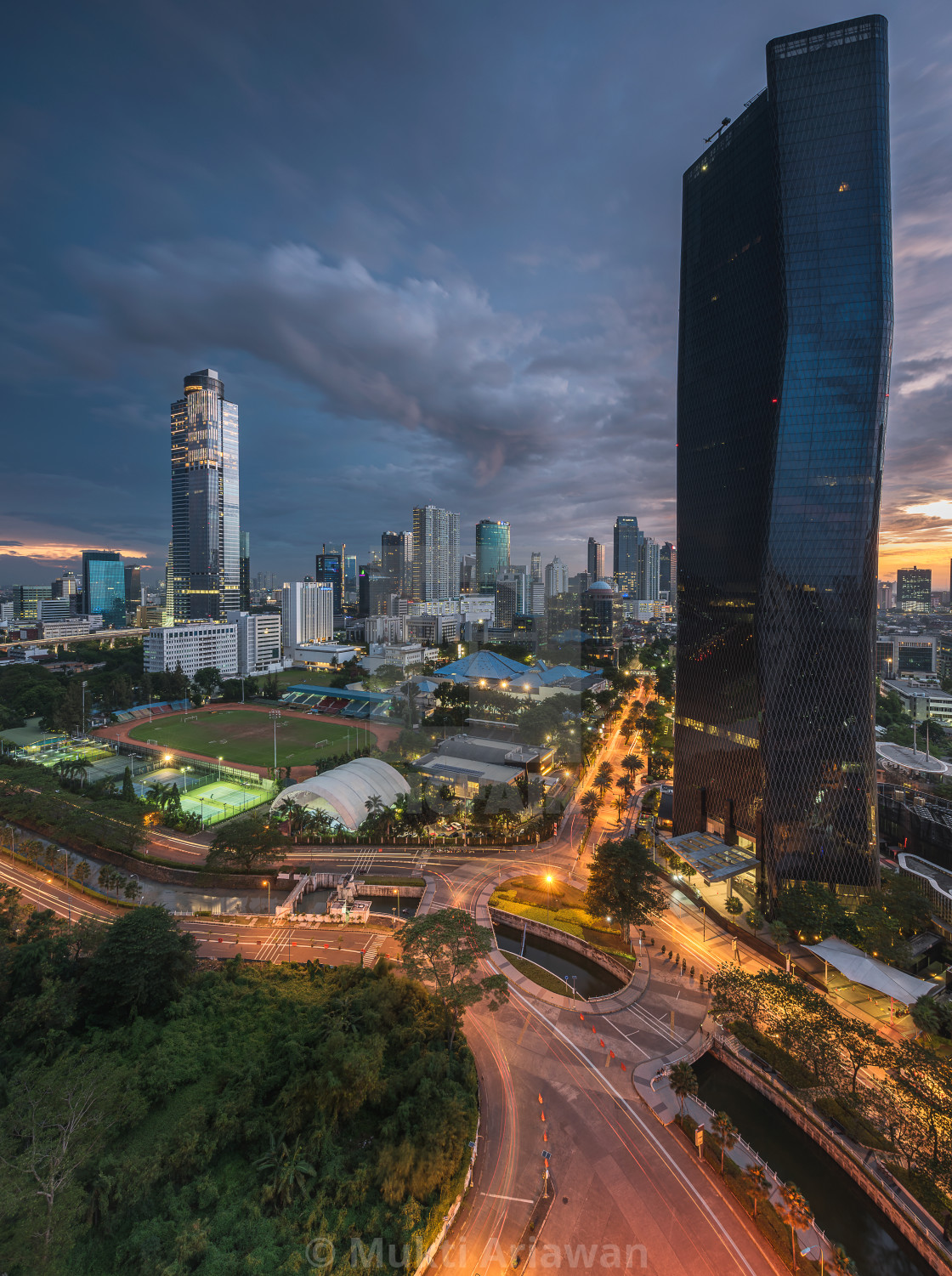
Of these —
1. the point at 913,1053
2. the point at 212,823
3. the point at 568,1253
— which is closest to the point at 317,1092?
the point at 568,1253

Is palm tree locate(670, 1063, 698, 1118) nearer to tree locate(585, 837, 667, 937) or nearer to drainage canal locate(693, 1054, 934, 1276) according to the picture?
drainage canal locate(693, 1054, 934, 1276)

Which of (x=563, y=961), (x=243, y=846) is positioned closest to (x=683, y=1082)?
(x=563, y=961)

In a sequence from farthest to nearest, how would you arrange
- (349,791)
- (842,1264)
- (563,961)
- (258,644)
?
(258,644) → (349,791) → (563,961) → (842,1264)

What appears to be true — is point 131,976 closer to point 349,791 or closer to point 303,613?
point 349,791

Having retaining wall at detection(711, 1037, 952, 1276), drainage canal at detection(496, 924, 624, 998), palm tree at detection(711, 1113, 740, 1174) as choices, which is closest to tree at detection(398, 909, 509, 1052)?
Answer: drainage canal at detection(496, 924, 624, 998)

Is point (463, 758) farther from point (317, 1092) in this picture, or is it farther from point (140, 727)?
point (140, 727)

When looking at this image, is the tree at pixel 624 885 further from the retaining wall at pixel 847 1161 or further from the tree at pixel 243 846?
the tree at pixel 243 846

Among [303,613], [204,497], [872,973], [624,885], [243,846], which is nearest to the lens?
[872,973]
